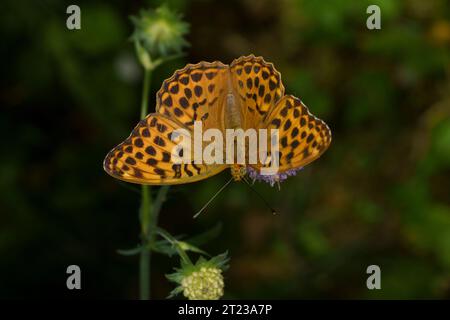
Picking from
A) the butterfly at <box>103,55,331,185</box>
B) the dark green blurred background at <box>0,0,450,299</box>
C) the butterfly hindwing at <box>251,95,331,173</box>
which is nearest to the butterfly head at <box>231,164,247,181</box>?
the butterfly at <box>103,55,331,185</box>

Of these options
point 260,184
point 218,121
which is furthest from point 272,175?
point 260,184

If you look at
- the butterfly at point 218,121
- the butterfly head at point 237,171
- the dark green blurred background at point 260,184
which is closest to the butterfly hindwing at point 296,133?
the butterfly at point 218,121

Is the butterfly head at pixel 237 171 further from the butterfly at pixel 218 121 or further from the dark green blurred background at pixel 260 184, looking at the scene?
the dark green blurred background at pixel 260 184

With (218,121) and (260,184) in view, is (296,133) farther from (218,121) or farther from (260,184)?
(260,184)

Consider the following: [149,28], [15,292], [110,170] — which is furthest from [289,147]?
[15,292]

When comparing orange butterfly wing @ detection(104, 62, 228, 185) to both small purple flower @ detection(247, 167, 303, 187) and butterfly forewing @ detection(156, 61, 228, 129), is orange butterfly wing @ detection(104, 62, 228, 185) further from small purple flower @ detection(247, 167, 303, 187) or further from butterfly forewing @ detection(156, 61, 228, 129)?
small purple flower @ detection(247, 167, 303, 187)

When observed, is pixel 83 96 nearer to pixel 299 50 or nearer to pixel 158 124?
pixel 299 50
